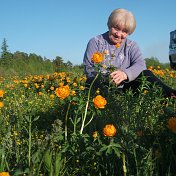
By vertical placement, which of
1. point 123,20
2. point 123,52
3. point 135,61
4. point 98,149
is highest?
point 123,20

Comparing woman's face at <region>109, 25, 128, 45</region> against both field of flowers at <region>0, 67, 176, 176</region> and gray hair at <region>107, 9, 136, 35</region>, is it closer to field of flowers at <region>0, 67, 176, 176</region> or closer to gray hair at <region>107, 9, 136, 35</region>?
gray hair at <region>107, 9, 136, 35</region>

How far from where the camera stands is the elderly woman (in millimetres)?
3643

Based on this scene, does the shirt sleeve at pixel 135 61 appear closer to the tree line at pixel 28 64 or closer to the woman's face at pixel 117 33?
the woman's face at pixel 117 33

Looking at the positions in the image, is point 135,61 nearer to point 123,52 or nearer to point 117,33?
point 123,52

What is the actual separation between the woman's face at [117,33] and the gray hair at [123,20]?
0.04 m

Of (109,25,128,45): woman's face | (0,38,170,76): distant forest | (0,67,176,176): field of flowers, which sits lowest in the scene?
(0,67,176,176): field of flowers

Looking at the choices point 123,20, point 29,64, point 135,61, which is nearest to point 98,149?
point 123,20

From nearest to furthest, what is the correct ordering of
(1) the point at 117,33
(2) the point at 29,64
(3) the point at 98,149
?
(3) the point at 98,149, (1) the point at 117,33, (2) the point at 29,64

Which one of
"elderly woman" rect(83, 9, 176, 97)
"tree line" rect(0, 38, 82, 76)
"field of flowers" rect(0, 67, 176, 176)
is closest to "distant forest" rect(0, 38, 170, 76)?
"tree line" rect(0, 38, 82, 76)

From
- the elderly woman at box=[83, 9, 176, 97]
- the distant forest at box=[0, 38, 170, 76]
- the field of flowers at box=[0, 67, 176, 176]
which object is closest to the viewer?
the field of flowers at box=[0, 67, 176, 176]

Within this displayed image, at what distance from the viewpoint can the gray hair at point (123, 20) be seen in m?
3.76

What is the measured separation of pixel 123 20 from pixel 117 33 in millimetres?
175

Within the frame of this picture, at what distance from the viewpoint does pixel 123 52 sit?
4121 mm

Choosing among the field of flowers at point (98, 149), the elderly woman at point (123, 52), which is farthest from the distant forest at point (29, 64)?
the field of flowers at point (98, 149)
